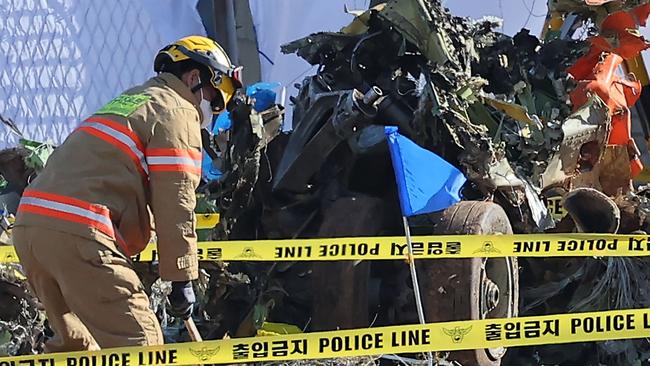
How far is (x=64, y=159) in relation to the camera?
12.9 feet

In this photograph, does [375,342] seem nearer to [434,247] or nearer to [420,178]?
[434,247]

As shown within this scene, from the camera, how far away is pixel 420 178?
17.0 feet

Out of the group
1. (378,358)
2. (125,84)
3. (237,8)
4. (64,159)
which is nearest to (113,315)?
(64,159)

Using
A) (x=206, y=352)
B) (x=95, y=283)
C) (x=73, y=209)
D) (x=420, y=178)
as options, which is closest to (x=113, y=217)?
(x=73, y=209)

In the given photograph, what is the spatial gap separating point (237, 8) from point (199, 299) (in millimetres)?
5461

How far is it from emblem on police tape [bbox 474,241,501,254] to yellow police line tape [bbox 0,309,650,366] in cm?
68

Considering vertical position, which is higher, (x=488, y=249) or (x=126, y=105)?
(x=126, y=105)

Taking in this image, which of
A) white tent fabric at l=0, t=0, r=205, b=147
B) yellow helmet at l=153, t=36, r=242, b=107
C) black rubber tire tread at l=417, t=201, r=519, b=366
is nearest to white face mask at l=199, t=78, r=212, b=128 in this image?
yellow helmet at l=153, t=36, r=242, b=107

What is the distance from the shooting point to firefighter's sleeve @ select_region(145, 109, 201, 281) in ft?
12.5

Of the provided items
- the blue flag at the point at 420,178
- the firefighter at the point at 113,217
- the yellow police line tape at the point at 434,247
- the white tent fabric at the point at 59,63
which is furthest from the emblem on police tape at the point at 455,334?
the white tent fabric at the point at 59,63

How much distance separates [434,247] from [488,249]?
263 mm

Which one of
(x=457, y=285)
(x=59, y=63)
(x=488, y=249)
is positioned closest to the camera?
(x=488, y=249)

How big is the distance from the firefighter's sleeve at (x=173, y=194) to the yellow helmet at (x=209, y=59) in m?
0.33

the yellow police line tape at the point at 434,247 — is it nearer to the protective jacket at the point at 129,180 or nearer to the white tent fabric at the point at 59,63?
the protective jacket at the point at 129,180
